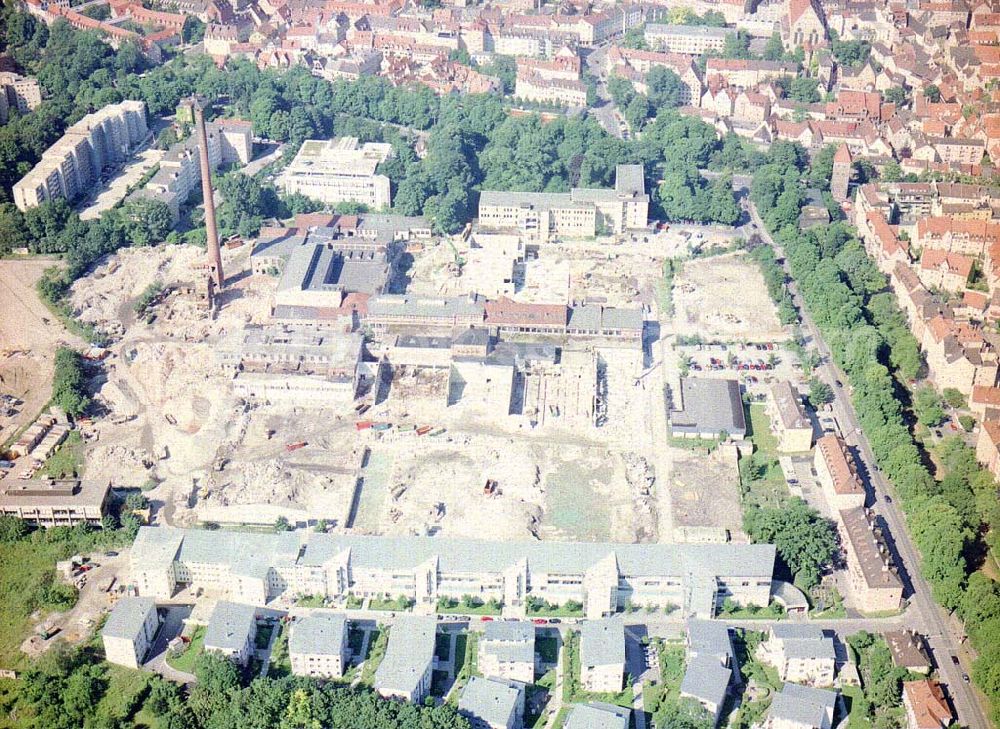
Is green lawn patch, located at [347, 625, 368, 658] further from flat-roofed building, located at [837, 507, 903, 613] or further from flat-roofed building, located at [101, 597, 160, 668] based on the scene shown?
flat-roofed building, located at [837, 507, 903, 613]

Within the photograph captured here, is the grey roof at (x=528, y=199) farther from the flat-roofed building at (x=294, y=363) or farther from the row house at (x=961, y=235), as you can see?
the row house at (x=961, y=235)

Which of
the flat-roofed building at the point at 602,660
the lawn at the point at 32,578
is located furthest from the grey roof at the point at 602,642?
the lawn at the point at 32,578

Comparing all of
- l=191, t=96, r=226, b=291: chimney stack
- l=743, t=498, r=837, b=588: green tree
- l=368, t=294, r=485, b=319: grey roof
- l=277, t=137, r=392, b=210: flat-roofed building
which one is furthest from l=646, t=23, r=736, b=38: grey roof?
l=743, t=498, r=837, b=588: green tree

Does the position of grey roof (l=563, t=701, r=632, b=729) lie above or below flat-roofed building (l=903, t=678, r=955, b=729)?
above

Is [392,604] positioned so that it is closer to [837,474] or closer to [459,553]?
[459,553]

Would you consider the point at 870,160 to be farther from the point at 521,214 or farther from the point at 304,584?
the point at 304,584

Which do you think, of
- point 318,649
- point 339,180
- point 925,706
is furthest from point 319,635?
point 339,180
